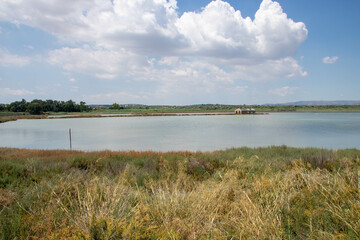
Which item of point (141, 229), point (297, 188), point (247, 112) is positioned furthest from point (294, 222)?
point (247, 112)

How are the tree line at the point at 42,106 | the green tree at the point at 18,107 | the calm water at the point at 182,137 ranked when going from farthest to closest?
the green tree at the point at 18,107 < the tree line at the point at 42,106 < the calm water at the point at 182,137

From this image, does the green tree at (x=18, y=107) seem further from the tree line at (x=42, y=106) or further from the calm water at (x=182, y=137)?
the calm water at (x=182, y=137)

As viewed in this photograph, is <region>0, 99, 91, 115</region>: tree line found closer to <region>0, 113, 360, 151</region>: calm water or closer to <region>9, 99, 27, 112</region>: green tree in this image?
<region>9, 99, 27, 112</region>: green tree

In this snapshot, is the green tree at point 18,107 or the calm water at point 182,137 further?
the green tree at point 18,107

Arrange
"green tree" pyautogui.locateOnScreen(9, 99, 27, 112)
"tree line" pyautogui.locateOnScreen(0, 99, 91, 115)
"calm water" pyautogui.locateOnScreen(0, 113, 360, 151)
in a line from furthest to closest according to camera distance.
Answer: "green tree" pyautogui.locateOnScreen(9, 99, 27, 112) → "tree line" pyautogui.locateOnScreen(0, 99, 91, 115) → "calm water" pyautogui.locateOnScreen(0, 113, 360, 151)

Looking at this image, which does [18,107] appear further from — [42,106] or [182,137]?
[182,137]

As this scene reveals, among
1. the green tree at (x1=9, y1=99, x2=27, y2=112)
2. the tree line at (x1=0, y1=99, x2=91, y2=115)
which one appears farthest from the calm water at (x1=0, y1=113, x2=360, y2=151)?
the green tree at (x1=9, y1=99, x2=27, y2=112)

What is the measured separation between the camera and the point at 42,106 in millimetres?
104438

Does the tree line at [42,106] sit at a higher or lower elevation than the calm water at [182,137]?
higher

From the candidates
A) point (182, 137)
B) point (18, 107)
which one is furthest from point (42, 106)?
point (182, 137)

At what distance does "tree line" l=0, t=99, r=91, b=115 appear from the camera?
299 ft

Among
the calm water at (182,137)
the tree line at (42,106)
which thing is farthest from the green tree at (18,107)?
the calm water at (182,137)

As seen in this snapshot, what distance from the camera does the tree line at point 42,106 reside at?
9119 centimetres

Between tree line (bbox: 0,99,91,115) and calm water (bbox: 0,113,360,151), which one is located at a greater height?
tree line (bbox: 0,99,91,115)
